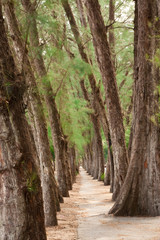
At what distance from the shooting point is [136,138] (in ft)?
28.8

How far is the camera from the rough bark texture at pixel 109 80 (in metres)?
11.2

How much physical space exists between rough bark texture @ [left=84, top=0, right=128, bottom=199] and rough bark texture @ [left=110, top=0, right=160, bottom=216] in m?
2.54

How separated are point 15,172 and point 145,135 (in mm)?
4619

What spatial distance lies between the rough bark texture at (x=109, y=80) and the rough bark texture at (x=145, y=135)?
8.34 ft

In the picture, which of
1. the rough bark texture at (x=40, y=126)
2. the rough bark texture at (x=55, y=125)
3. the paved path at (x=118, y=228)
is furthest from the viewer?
the rough bark texture at (x=55, y=125)

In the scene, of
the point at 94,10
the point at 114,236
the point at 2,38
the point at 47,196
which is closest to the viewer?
the point at 2,38

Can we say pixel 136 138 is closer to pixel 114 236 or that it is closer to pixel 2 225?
pixel 114 236

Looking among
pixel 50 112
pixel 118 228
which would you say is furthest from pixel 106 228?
pixel 50 112

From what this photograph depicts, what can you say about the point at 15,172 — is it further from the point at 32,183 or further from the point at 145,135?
the point at 145,135

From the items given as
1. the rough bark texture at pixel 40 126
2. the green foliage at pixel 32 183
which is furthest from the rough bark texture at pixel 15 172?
the rough bark texture at pixel 40 126

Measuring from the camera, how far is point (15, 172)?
4.90 m

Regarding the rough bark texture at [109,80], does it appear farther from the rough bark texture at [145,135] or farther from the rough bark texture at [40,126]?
the rough bark texture at [40,126]

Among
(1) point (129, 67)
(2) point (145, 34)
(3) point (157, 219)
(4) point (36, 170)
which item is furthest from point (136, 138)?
(1) point (129, 67)

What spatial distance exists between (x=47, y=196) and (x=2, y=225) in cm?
379
